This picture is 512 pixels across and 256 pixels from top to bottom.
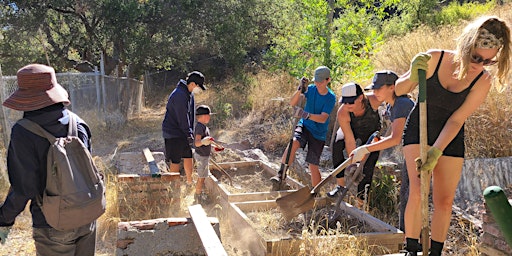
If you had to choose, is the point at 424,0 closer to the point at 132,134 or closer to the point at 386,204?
the point at 132,134

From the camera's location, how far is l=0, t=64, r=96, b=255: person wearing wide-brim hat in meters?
2.44

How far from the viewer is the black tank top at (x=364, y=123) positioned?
4.94 m

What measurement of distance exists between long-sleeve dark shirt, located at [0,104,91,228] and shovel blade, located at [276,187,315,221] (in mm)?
2468

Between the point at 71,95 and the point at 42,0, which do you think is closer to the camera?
the point at 71,95

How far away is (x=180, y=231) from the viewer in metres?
3.88

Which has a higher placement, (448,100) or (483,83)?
(483,83)

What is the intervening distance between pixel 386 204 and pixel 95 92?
912cm

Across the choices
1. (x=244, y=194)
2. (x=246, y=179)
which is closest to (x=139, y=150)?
(x=246, y=179)

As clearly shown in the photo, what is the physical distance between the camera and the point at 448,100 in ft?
9.44

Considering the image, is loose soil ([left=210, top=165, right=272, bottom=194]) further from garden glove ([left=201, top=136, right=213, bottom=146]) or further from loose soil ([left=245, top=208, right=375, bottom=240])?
loose soil ([left=245, top=208, right=375, bottom=240])

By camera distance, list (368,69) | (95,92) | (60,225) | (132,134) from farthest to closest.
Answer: (132,134)
(95,92)
(368,69)
(60,225)

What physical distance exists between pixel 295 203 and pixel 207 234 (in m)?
1.41

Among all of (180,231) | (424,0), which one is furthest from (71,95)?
(424,0)

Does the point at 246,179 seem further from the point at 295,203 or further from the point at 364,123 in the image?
the point at 364,123
